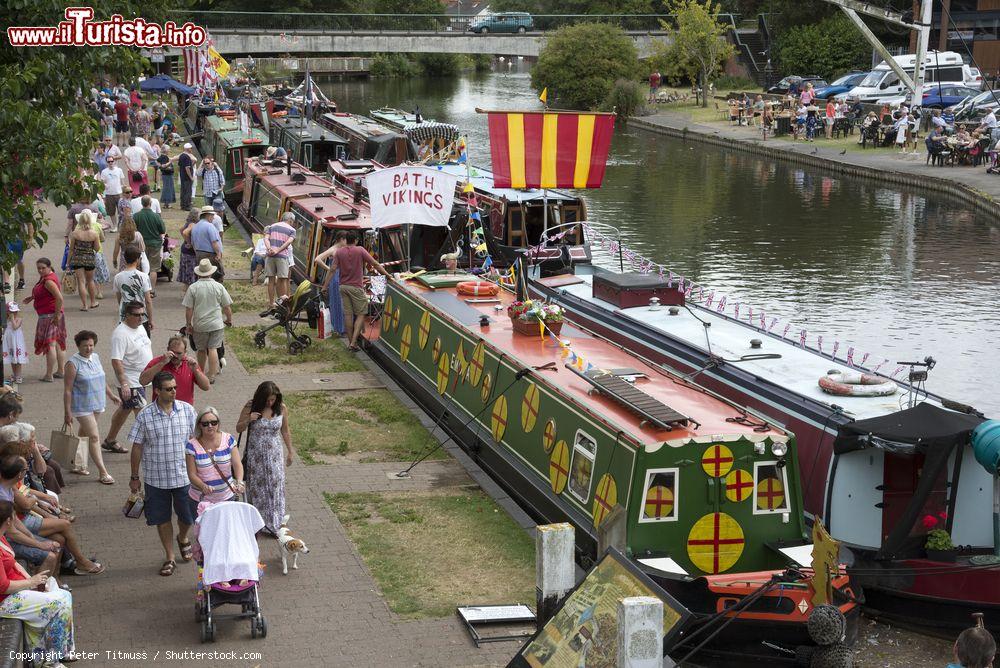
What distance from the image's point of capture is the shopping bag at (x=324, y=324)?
18.4 meters

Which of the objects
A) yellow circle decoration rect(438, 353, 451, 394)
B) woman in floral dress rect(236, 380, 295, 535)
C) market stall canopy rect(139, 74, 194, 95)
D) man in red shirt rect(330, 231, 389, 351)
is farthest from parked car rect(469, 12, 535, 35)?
woman in floral dress rect(236, 380, 295, 535)

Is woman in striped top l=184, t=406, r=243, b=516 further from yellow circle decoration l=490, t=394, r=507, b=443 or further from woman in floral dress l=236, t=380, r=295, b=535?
yellow circle decoration l=490, t=394, r=507, b=443

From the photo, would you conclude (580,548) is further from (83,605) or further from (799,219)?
(799,219)

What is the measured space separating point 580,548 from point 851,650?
8.28ft

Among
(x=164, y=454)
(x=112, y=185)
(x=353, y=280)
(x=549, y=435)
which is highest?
(x=112, y=185)

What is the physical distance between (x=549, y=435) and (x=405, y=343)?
498 centimetres

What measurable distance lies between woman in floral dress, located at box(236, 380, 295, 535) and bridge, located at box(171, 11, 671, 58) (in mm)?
63106

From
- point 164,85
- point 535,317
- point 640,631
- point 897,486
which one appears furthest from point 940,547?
point 164,85

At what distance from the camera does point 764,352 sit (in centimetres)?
1272

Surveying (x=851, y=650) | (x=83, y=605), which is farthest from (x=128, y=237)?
(x=851, y=650)

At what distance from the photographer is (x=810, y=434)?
10.9m

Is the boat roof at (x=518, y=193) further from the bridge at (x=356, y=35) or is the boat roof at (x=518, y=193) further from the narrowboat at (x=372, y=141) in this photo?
the bridge at (x=356, y=35)

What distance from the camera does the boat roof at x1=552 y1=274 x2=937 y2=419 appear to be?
36.0ft

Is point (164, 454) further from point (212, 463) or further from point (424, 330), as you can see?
point (424, 330)
